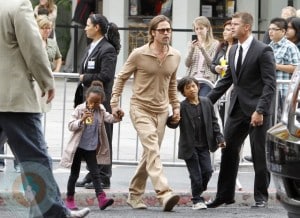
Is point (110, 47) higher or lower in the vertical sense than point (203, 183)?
higher

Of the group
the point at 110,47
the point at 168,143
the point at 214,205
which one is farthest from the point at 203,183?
the point at 168,143

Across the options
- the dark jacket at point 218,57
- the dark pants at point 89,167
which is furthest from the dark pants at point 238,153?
the dark jacket at point 218,57

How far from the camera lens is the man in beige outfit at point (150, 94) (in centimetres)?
1087

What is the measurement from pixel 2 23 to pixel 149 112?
111 inches

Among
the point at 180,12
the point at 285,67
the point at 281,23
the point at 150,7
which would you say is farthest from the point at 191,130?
the point at 150,7

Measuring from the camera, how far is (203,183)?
36.5ft

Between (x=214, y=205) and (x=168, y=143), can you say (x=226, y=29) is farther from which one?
(x=214, y=205)

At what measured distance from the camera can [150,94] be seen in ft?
35.8

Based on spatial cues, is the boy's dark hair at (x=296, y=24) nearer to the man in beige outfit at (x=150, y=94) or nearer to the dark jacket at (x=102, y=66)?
the dark jacket at (x=102, y=66)

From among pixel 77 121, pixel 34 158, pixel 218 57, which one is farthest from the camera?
pixel 218 57

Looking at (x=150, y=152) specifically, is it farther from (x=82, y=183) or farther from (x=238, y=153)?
(x=82, y=183)

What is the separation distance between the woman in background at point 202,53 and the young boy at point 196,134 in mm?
2683

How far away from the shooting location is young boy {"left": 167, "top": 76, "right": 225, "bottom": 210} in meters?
11.0

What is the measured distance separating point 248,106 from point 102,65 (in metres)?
1.78
